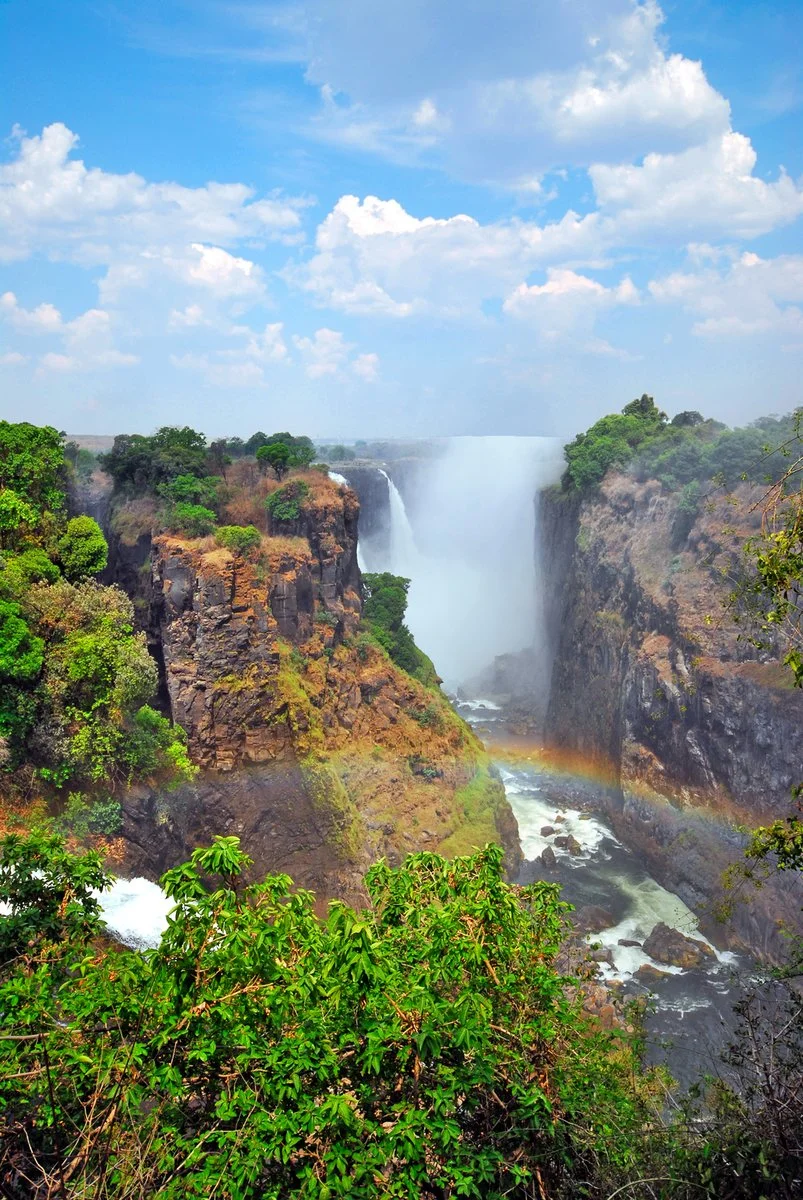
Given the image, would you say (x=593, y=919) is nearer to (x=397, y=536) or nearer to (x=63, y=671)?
(x=63, y=671)

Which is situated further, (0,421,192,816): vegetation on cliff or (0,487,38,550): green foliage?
(0,487,38,550): green foliage

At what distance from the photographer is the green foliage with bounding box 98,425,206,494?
29859 mm

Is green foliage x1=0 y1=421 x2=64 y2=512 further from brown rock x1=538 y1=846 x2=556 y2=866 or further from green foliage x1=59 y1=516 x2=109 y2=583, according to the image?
brown rock x1=538 y1=846 x2=556 y2=866

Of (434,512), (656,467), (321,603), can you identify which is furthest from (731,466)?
(434,512)

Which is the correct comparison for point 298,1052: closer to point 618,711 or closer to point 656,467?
point 618,711

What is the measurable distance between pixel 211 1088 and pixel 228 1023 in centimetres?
57

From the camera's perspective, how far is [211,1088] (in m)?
7.18

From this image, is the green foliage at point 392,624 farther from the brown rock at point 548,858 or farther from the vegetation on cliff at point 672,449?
the vegetation on cliff at point 672,449

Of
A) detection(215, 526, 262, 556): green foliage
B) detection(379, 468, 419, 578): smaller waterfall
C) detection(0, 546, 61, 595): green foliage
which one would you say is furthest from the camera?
detection(379, 468, 419, 578): smaller waterfall

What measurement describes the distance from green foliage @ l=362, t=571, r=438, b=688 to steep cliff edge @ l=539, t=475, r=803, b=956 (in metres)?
10.1

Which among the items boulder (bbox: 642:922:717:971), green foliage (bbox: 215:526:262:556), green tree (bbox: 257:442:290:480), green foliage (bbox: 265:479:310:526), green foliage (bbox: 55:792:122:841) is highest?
green tree (bbox: 257:442:290:480)

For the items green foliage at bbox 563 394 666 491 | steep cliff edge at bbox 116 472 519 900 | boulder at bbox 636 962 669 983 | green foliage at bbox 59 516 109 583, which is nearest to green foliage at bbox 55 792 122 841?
steep cliff edge at bbox 116 472 519 900

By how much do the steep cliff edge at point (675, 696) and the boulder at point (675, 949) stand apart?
1.47m

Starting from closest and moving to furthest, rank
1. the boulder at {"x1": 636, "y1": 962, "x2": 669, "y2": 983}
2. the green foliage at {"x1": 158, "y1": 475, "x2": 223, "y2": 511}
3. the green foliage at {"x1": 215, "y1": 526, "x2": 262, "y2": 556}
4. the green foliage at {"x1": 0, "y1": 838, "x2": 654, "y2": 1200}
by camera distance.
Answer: the green foliage at {"x1": 0, "y1": 838, "x2": 654, "y2": 1200} → the boulder at {"x1": 636, "y1": 962, "x2": 669, "y2": 983} → the green foliage at {"x1": 215, "y1": 526, "x2": 262, "y2": 556} → the green foliage at {"x1": 158, "y1": 475, "x2": 223, "y2": 511}
